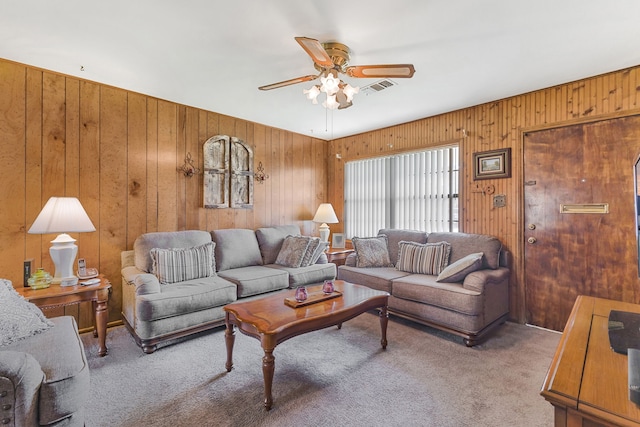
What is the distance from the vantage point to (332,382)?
219cm

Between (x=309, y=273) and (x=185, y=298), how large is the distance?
59.9 inches

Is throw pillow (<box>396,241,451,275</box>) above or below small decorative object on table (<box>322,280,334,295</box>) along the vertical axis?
A: above

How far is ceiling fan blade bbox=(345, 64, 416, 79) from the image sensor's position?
2.13m

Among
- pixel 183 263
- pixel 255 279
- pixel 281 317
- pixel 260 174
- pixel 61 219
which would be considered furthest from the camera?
pixel 260 174

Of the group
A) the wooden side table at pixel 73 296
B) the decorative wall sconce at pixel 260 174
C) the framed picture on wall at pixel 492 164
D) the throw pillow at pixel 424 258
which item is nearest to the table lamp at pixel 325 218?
the decorative wall sconce at pixel 260 174

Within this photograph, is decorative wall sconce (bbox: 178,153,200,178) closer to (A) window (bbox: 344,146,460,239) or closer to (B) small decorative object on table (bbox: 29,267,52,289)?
(B) small decorative object on table (bbox: 29,267,52,289)

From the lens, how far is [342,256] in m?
4.68

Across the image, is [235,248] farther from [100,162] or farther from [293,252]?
[100,162]

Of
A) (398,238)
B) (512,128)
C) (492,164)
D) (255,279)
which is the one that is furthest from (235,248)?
(512,128)

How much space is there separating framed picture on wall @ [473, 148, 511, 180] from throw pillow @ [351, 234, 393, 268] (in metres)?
1.46

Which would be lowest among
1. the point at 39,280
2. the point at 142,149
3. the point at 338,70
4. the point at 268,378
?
the point at 268,378

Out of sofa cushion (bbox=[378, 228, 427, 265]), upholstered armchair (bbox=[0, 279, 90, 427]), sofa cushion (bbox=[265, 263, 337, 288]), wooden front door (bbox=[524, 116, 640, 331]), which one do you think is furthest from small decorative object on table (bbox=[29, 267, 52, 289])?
wooden front door (bbox=[524, 116, 640, 331])

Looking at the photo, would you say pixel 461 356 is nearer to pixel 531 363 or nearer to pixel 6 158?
pixel 531 363

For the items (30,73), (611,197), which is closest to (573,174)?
(611,197)
